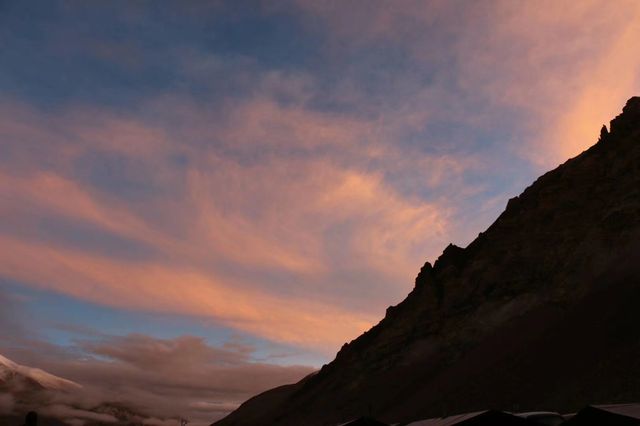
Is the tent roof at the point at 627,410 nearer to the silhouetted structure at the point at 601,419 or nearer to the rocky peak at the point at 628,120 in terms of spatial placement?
the silhouetted structure at the point at 601,419

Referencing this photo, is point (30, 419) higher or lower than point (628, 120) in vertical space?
lower

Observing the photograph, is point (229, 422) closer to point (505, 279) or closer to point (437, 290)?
point (437, 290)

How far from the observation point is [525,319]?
94.9m

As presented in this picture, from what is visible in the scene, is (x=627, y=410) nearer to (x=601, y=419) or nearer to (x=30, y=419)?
(x=601, y=419)

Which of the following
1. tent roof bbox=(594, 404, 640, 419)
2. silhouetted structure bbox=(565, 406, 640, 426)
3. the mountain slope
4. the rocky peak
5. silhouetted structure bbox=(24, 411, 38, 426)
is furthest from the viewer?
the rocky peak

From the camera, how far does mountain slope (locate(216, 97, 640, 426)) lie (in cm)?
7381

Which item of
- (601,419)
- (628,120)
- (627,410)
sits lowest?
(601,419)

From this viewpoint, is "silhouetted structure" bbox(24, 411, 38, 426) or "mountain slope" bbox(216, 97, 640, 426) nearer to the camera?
"silhouetted structure" bbox(24, 411, 38, 426)

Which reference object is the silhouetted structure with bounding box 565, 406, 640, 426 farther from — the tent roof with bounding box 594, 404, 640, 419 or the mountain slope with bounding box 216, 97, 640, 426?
the mountain slope with bounding box 216, 97, 640, 426

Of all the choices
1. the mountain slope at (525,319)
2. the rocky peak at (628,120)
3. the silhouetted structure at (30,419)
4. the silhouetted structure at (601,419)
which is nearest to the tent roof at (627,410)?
the silhouetted structure at (601,419)

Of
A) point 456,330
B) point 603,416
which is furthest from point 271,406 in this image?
point 603,416

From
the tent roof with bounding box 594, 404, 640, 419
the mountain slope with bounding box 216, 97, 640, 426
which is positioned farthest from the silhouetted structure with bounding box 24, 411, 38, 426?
the mountain slope with bounding box 216, 97, 640, 426

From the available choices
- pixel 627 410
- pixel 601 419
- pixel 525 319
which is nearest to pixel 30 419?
pixel 601 419

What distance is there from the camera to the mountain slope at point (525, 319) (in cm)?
7381
